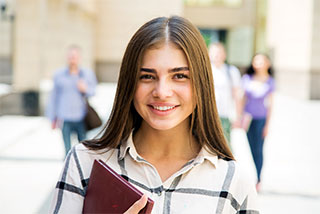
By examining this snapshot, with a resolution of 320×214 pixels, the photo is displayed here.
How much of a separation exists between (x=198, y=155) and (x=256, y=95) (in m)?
4.86

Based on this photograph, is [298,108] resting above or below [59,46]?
below

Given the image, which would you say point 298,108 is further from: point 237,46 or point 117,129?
point 237,46

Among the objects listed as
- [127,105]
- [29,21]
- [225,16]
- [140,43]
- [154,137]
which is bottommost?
[154,137]

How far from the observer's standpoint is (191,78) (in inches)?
58.2

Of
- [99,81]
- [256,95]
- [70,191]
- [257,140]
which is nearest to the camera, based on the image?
[70,191]

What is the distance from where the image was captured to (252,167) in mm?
7562

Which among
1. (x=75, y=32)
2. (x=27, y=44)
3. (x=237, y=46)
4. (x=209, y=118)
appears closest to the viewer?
(x=209, y=118)

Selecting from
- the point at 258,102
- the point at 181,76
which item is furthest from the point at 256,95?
the point at 181,76

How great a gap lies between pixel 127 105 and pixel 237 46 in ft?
135

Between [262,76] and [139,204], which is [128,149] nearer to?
[139,204]

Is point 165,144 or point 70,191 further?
point 165,144

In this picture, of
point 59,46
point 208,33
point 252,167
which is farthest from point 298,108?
point 208,33

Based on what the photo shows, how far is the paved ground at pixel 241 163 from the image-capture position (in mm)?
5713

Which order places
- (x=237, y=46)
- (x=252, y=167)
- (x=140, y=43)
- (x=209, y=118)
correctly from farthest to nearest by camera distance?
1. (x=237, y=46)
2. (x=252, y=167)
3. (x=209, y=118)
4. (x=140, y=43)
